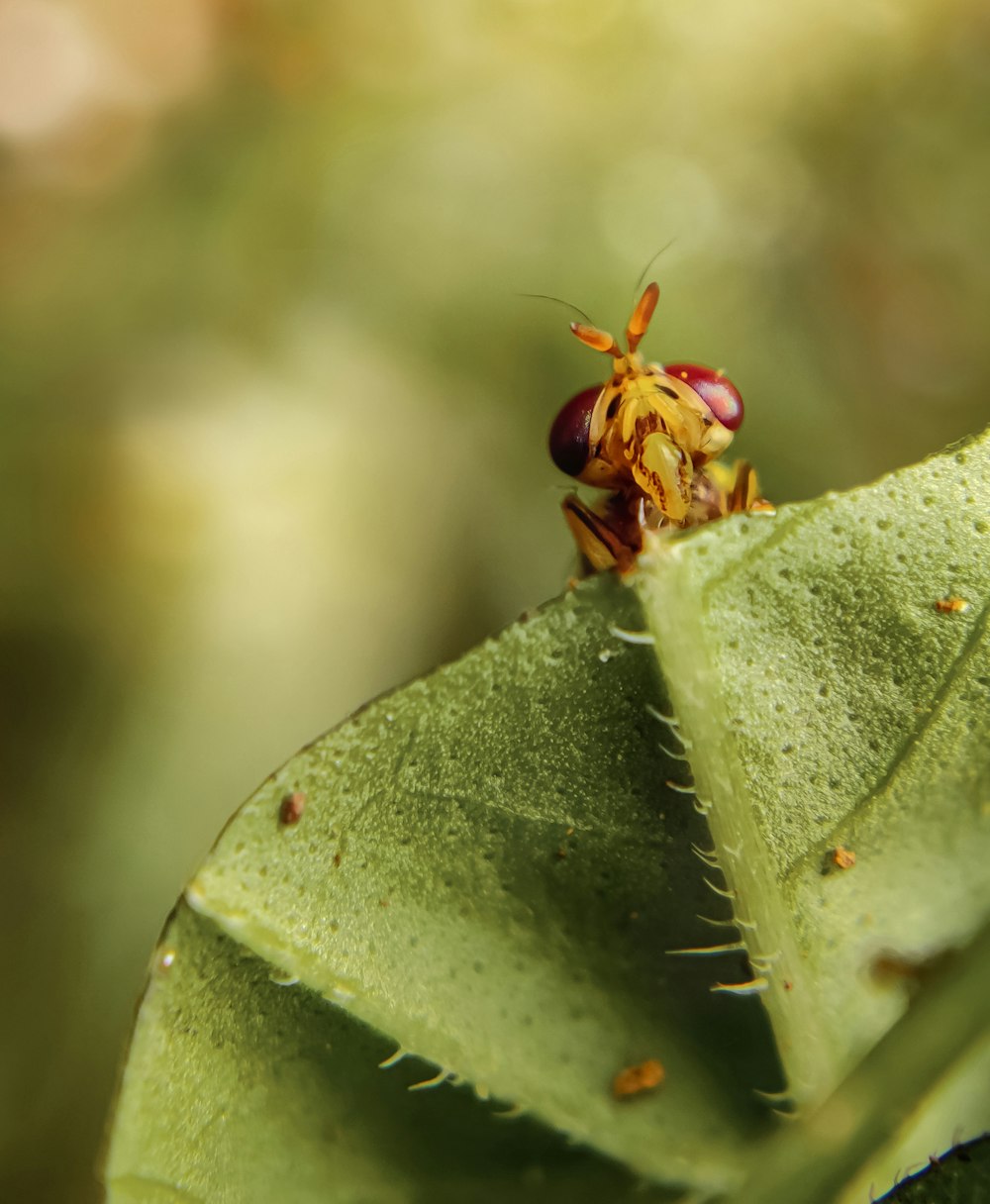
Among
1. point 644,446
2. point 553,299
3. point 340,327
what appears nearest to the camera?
point 644,446

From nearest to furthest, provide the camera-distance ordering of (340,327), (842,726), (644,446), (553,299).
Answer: (842,726), (644,446), (553,299), (340,327)

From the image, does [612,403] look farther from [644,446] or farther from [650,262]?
[650,262]

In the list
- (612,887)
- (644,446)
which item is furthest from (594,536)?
Result: (612,887)

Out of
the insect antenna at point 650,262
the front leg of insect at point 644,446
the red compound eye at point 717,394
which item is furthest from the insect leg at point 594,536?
the insect antenna at point 650,262

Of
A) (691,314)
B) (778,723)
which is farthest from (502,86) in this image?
(778,723)

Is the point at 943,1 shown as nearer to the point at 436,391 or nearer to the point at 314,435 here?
the point at 436,391

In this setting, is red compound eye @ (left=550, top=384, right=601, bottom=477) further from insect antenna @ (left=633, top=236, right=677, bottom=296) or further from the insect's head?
insect antenna @ (left=633, top=236, right=677, bottom=296)

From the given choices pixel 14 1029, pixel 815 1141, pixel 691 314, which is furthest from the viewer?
pixel 691 314
